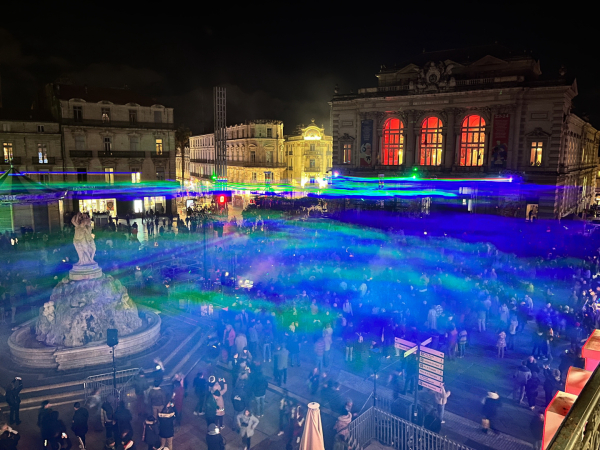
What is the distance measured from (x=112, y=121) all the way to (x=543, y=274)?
36.1m

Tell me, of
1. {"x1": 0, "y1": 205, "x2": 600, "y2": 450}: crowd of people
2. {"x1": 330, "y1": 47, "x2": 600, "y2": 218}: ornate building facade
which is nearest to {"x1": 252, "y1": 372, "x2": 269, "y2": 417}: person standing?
{"x1": 0, "y1": 205, "x2": 600, "y2": 450}: crowd of people

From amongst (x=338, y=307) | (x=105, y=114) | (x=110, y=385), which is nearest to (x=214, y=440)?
(x=110, y=385)

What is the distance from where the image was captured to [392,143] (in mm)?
43406

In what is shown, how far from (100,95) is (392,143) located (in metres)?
28.2

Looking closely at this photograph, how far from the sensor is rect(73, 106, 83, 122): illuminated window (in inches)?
1490

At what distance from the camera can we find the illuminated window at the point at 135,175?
133 ft

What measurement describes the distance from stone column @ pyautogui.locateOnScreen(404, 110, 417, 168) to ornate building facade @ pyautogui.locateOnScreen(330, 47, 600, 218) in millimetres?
93

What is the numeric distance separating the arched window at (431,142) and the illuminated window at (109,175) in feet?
94.5

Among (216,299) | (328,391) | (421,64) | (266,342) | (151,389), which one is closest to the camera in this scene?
(151,389)

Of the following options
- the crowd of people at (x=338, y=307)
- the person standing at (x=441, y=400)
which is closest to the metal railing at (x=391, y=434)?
the crowd of people at (x=338, y=307)

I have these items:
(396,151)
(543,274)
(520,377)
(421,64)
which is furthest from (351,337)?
(421,64)

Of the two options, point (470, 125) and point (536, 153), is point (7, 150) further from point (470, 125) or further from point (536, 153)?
point (536, 153)

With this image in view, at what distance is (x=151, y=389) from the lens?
9961 mm

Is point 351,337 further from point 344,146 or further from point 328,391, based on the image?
point 344,146
